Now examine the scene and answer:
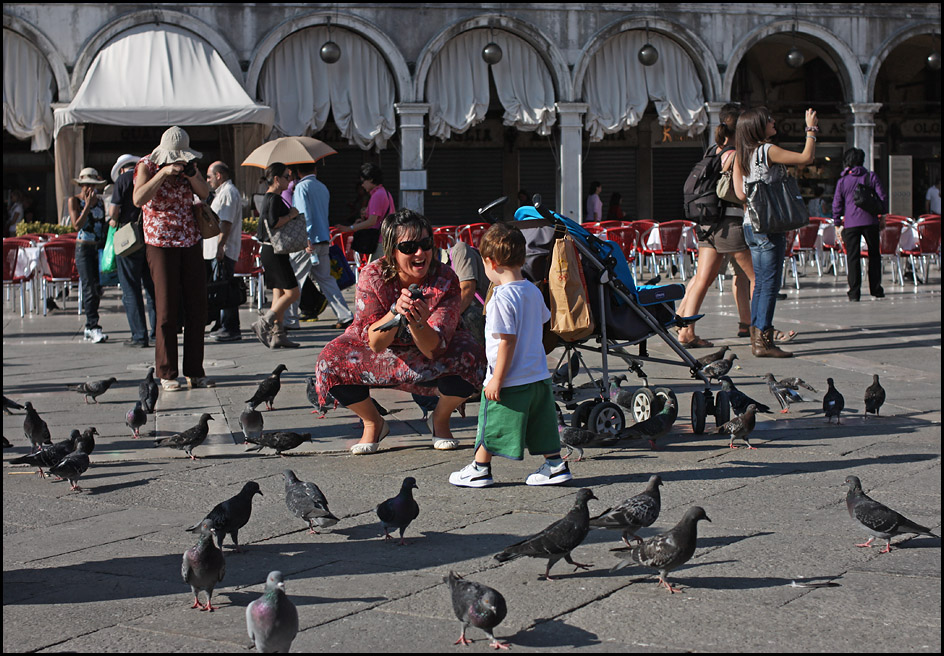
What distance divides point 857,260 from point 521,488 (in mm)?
9353

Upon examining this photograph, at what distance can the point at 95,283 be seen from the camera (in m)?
11.3

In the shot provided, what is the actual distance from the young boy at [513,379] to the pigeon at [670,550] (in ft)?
4.69

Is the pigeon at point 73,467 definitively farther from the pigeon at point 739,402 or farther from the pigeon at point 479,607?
the pigeon at point 739,402

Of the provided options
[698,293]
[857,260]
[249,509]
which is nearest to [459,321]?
[249,509]

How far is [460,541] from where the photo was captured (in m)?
4.50

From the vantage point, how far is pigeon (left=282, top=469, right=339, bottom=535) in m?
4.49

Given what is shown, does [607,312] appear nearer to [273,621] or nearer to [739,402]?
[739,402]

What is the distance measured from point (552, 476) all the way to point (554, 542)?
1.46 metres

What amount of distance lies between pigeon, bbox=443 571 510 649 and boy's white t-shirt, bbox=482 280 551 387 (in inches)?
77.1

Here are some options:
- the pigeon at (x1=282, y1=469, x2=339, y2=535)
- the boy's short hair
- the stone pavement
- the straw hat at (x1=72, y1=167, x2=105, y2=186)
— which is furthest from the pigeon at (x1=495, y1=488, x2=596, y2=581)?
the straw hat at (x1=72, y1=167, x2=105, y2=186)

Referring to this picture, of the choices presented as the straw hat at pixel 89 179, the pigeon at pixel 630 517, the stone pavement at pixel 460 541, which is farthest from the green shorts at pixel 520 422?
the straw hat at pixel 89 179

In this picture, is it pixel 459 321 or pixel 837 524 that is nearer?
pixel 837 524

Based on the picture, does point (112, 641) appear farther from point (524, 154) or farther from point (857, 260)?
point (524, 154)

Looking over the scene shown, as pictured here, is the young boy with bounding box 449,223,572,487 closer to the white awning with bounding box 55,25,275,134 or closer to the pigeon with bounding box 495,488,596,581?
the pigeon with bounding box 495,488,596,581
